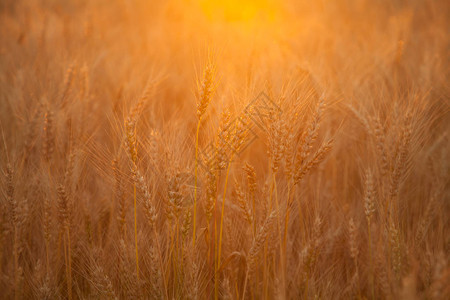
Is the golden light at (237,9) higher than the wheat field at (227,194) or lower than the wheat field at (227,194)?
higher

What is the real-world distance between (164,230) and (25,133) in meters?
1.12

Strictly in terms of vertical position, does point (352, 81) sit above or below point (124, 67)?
below

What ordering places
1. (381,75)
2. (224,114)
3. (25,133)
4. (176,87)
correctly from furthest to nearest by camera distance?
(176,87)
(381,75)
(25,133)
(224,114)

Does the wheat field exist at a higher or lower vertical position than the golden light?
lower

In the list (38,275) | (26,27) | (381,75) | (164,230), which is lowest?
(38,275)

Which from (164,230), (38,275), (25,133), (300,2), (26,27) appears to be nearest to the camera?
(38,275)

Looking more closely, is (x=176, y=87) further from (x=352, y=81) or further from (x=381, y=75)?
(x=381, y=75)

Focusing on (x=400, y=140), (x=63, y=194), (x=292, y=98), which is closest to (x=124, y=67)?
(x=63, y=194)

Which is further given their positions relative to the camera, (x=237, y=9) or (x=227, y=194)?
(x=237, y=9)

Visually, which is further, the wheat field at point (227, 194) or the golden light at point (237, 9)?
the golden light at point (237, 9)

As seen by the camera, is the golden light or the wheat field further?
the golden light

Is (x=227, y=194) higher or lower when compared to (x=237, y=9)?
lower

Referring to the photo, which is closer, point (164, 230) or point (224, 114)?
point (224, 114)

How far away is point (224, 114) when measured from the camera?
1.13 m
